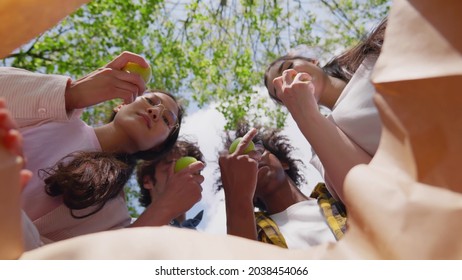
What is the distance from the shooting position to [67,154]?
223cm

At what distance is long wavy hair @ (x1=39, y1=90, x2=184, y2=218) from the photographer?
2.06 metres

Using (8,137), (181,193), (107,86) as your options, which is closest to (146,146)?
(181,193)

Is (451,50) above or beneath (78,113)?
above

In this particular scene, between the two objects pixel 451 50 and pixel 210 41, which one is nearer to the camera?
pixel 451 50

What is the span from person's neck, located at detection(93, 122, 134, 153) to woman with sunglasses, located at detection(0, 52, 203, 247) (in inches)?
6.2

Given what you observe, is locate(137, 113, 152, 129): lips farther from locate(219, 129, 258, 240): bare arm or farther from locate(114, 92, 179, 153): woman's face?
locate(219, 129, 258, 240): bare arm

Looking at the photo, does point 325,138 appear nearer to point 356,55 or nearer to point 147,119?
point 356,55

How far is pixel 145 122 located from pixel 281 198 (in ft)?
3.11

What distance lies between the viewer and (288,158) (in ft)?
11.8

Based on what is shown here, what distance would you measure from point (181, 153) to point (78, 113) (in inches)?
38.4

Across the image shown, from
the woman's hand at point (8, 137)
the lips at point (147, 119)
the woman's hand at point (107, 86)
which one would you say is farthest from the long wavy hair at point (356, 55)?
the woman's hand at point (8, 137)

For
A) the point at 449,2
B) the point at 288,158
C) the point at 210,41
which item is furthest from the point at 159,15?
the point at 449,2

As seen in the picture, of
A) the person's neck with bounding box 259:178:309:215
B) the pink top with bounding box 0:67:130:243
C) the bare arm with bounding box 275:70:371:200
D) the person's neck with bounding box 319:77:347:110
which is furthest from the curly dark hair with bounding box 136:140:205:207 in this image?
the bare arm with bounding box 275:70:371:200
